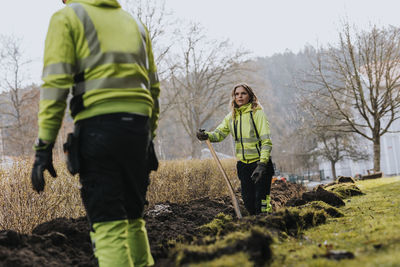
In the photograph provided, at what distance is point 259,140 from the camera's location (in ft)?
16.4

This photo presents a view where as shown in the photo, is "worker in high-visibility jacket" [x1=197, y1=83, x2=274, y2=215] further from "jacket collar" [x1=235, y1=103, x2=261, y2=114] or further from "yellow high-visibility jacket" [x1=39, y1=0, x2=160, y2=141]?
"yellow high-visibility jacket" [x1=39, y1=0, x2=160, y2=141]

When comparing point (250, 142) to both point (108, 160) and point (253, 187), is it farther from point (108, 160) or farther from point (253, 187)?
point (108, 160)

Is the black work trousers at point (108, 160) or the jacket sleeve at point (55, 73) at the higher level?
the jacket sleeve at point (55, 73)

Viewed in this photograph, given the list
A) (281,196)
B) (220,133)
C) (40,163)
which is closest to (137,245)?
(40,163)

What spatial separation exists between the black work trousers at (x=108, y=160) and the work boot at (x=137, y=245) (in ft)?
0.96

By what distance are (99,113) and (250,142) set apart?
292 centimetres

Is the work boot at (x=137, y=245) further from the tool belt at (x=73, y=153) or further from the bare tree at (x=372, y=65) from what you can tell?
the bare tree at (x=372, y=65)

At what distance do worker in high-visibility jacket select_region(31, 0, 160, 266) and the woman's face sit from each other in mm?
2716

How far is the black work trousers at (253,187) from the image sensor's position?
488 cm

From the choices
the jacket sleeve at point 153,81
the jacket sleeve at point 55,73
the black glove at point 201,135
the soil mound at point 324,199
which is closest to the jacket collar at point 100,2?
the jacket sleeve at point 55,73

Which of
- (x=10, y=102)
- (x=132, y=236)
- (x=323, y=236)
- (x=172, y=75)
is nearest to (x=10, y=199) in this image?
(x=132, y=236)

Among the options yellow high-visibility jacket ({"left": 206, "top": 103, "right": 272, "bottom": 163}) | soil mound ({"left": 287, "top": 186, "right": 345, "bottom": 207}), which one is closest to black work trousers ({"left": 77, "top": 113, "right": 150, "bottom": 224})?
yellow high-visibility jacket ({"left": 206, "top": 103, "right": 272, "bottom": 163})

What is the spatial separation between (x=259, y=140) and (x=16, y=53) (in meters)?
26.3

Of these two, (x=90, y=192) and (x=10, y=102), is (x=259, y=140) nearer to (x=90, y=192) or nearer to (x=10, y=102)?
(x=90, y=192)
